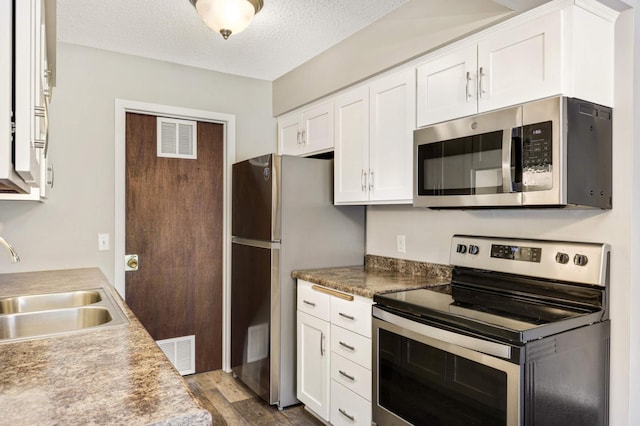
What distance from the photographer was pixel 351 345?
2197 mm

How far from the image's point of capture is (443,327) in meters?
1.64

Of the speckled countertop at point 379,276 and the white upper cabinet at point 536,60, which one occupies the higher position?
the white upper cabinet at point 536,60

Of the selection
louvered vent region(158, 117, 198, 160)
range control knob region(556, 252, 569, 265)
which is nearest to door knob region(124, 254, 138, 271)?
louvered vent region(158, 117, 198, 160)

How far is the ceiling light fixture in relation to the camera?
1919 mm

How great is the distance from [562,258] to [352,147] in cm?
134

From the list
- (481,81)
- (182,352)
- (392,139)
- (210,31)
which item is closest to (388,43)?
(392,139)

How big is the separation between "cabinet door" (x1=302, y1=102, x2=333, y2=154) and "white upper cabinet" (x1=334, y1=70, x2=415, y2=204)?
0.09m

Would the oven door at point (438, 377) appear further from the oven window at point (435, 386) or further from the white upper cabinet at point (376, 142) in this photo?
the white upper cabinet at point (376, 142)

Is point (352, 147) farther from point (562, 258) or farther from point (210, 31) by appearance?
point (562, 258)

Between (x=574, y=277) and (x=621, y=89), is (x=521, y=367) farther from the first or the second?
(x=621, y=89)

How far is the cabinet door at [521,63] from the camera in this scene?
161 centimetres

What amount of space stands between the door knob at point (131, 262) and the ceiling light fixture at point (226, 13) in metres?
1.74

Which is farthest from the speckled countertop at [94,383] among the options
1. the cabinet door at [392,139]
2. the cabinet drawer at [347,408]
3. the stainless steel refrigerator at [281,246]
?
the cabinet door at [392,139]

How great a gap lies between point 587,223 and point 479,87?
72 cm
